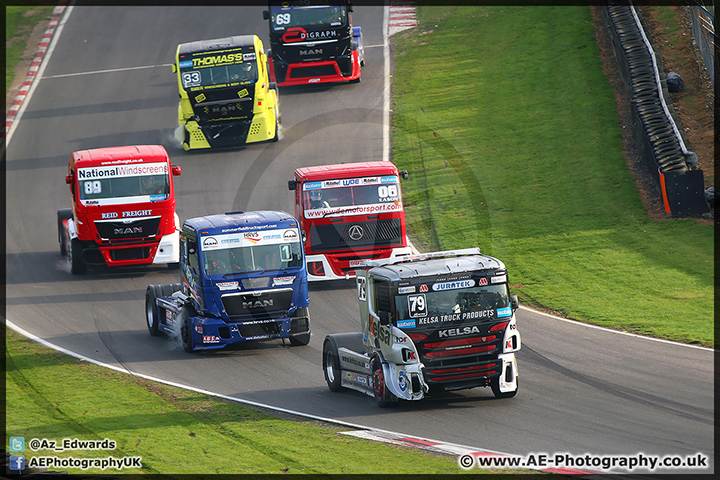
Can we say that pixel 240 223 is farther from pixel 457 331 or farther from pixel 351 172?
pixel 457 331

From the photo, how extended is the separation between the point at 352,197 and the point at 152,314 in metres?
5.82

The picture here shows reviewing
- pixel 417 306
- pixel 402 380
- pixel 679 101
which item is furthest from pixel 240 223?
pixel 679 101

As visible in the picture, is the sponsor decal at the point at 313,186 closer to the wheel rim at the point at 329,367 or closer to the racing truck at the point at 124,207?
the racing truck at the point at 124,207

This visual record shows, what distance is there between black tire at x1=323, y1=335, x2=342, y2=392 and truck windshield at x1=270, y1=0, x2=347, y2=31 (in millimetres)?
21703

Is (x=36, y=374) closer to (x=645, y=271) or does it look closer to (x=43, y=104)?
(x=645, y=271)

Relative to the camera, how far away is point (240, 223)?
723 inches

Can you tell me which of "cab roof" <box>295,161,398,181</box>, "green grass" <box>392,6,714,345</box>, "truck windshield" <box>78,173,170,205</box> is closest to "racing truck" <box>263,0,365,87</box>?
"green grass" <box>392,6,714,345</box>

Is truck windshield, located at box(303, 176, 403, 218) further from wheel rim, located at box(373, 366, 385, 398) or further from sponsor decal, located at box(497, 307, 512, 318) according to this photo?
sponsor decal, located at box(497, 307, 512, 318)

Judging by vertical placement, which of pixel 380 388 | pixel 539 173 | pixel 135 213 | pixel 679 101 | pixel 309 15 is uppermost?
pixel 309 15

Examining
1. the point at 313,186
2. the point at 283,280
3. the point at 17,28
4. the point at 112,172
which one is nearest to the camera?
the point at 283,280

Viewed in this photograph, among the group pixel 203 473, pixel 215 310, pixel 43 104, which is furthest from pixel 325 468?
pixel 43 104

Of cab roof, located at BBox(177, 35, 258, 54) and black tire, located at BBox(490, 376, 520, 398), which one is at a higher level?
cab roof, located at BBox(177, 35, 258, 54)

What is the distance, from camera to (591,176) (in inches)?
1139

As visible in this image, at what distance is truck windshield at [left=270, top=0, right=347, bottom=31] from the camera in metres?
35.3
